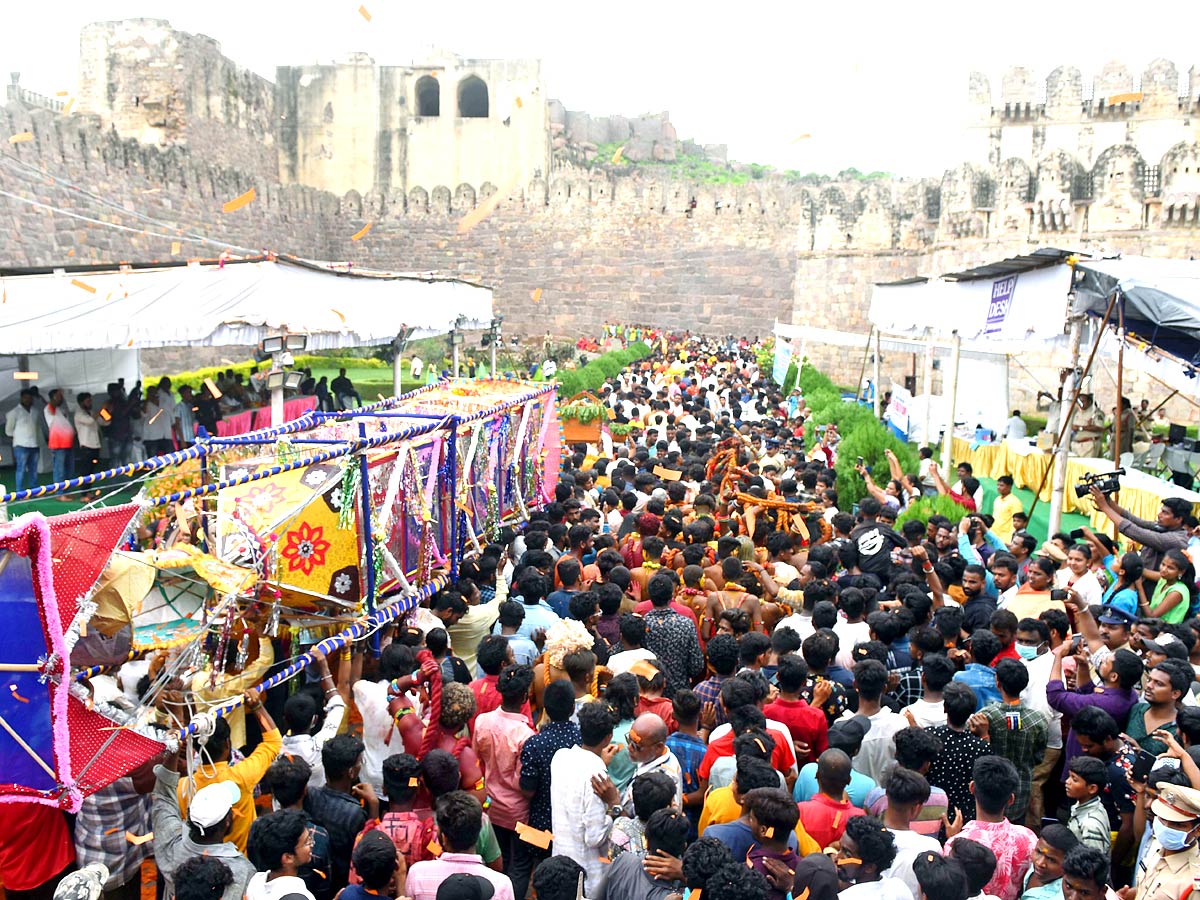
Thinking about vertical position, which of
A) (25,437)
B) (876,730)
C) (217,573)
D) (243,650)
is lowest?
(25,437)

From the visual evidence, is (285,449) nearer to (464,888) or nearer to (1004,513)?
(464,888)

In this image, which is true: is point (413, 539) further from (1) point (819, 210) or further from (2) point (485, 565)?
(1) point (819, 210)

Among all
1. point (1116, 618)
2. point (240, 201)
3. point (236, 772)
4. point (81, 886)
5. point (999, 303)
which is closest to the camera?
point (81, 886)

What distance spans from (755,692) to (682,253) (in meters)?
27.4

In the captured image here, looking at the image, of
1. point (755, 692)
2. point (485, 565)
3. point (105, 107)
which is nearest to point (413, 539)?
point (485, 565)

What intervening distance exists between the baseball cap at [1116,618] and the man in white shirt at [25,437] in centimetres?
1097

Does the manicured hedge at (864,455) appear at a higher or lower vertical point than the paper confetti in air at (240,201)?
lower

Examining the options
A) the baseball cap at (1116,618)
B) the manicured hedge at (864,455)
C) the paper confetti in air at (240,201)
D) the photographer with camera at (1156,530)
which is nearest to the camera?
the baseball cap at (1116,618)

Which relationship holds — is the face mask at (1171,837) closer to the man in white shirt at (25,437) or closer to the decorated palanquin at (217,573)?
the decorated palanquin at (217,573)

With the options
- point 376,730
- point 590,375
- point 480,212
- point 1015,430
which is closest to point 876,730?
point 376,730

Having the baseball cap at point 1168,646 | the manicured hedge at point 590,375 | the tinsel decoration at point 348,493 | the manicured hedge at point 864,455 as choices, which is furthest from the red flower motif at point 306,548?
the manicured hedge at point 590,375

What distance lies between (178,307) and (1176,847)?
892 centimetres

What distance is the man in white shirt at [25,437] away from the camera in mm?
11617

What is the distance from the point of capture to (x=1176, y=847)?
10.8ft
